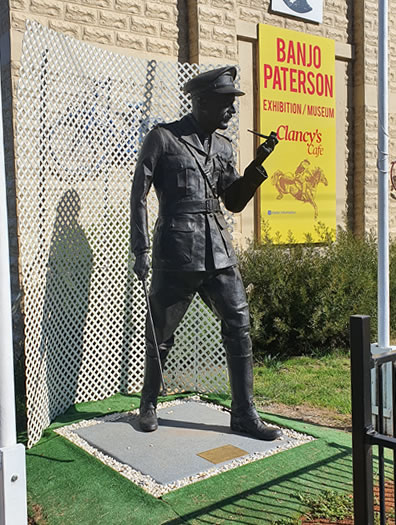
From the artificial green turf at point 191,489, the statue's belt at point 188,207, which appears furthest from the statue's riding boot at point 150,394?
the statue's belt at point 188,207

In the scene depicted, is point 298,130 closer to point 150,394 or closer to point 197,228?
point 197,228

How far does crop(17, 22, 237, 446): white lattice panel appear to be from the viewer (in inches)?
178

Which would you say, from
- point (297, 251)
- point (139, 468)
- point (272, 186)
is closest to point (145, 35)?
point (272, 186)

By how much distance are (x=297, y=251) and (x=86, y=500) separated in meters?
5.12

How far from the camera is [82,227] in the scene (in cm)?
530

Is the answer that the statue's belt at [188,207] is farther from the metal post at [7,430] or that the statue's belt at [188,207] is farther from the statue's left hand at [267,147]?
the metal post at [7,430]

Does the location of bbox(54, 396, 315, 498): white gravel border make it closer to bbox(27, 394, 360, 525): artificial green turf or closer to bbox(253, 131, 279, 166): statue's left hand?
bbox(27, 394, 360, 525): artificial green turf

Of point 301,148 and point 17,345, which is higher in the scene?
point 301,148

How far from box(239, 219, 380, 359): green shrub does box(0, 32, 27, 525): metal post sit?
5.15 meters

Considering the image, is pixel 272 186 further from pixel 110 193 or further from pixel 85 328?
pixel 85 328

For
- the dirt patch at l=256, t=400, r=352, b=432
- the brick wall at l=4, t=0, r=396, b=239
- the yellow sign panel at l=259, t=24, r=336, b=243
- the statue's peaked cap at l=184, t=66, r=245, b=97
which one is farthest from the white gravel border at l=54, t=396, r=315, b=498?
the yellow sign panel at l=259, t=24, r=336, b=243

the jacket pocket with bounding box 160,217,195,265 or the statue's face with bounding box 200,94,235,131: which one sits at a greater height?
the statue's face with bounding box 200,94,235,131

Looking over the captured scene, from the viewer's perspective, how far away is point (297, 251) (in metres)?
7.95

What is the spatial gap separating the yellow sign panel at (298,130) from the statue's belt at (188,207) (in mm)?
4136
